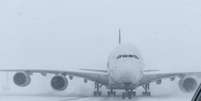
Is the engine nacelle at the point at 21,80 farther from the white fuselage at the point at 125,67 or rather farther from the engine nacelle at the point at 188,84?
the engine nacelle at the point at 188,84

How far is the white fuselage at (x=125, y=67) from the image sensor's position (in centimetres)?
1362

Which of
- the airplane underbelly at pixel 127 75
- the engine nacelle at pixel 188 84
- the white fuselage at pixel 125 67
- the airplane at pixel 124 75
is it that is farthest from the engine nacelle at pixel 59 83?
the engine nacelle at pixel 188 84

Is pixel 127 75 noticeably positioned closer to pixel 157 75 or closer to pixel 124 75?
pixel 124 75

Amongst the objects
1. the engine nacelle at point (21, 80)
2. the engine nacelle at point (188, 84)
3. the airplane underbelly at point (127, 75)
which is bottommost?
the engine nacelle at point (188, 84)

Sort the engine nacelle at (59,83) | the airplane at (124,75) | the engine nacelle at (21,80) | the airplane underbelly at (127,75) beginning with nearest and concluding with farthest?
1. the airplane underbelly at (127,75)
2. the airplane at (124,75)
3. the engine nacelle at (59,83)
4. the engine nacelle at (21,80)

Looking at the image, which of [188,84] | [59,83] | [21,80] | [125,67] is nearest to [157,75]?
[188,84]

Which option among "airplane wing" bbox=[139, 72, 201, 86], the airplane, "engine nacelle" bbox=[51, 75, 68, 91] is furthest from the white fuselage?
"engine nacelle" bbox=[51, 75, 68, 91]

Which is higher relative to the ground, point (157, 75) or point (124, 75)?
point (124, 75)

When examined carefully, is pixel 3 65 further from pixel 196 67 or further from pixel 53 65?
pixel 196 67

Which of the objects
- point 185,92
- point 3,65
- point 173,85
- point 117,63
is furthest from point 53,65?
point 117,63

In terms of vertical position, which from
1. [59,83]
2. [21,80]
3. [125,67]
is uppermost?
[125,67]

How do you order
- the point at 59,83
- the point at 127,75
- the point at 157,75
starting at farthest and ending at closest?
1. the point at 59,83
2. the point at 157,75
3. the point at 127,75

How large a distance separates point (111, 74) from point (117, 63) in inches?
26.5

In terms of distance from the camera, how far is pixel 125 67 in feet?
44.8
